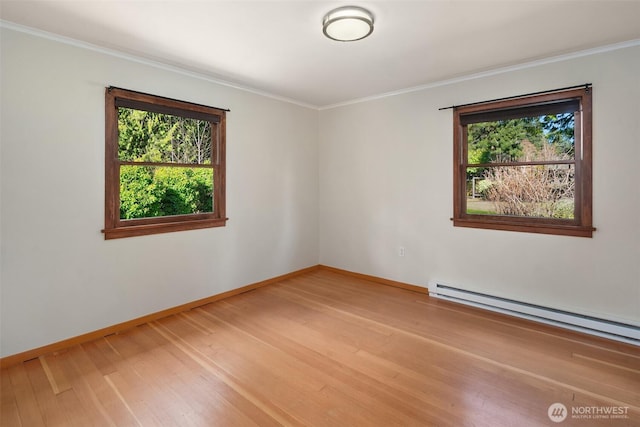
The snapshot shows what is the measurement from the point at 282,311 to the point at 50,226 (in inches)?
87.2

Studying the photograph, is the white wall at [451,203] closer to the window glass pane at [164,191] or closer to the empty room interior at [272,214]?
the empty room interior at [272,214]

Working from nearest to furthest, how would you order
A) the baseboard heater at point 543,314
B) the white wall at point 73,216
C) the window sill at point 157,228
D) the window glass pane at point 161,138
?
the white wall at point 73,216 → the baseboard heater at point 543,314 → the window sill at point 157,228 → the window glass pane at point 161,138

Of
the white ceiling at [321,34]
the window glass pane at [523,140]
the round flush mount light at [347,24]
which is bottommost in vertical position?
the window glass pane at [523,140]

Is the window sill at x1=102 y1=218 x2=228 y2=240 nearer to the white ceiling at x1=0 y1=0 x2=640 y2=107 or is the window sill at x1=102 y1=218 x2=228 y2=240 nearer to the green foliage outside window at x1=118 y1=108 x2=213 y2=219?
the green foliage outside window at x1=118 y1=108 x2=213 y2=219

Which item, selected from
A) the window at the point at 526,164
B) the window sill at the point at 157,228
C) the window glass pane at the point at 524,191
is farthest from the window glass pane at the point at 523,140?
the window sill at the point at 157,228

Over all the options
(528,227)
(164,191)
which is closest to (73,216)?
(164,191)

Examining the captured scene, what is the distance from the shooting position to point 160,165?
10.4 feet

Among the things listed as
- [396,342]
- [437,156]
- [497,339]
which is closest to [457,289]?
[497,339]

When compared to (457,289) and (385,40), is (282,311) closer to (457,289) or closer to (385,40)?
(457,289)

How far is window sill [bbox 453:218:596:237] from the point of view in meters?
2.92

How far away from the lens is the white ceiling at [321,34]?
213cm

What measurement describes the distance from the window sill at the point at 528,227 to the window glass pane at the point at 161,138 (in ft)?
10.2
